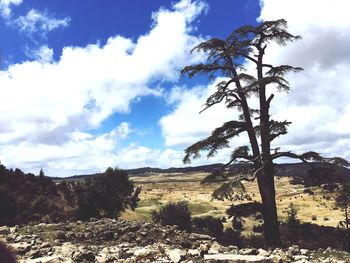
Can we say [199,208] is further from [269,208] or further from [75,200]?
[269,208]

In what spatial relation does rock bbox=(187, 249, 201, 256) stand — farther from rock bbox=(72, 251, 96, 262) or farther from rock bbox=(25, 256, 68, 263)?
rock bbox=(25, 256, 68, 263)

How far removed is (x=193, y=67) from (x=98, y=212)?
28.3 metres

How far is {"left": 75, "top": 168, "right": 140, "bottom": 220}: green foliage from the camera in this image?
44169mm

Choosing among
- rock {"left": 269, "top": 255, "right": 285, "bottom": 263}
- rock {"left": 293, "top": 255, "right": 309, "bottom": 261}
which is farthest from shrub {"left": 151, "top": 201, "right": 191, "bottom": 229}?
rock {"left": 269, "top": 255, "right": 285, "bottom": 263}

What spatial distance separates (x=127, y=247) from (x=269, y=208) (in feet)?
23.9

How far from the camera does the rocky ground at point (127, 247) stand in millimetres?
12289

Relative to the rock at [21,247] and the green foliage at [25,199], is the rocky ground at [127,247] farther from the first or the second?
the green foliage at [25,199]

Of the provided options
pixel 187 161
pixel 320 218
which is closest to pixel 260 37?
pixel 187 161

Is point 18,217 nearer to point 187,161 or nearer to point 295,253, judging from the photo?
point 187,161

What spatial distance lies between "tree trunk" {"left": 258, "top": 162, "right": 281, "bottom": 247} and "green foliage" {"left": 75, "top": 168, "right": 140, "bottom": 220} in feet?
85.5

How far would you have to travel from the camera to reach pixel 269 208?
1925 centimetres

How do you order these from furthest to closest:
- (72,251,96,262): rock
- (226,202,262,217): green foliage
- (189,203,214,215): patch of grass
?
(189,203,214,215): patch of grass < (226,202,262,217): green foliage < (72,251,96,262): rock

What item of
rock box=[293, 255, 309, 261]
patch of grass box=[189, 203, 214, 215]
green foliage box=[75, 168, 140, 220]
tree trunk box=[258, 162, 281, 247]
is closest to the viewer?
rock box=[293, 255, 309, 261]

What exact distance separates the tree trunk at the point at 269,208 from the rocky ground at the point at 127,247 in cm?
345
